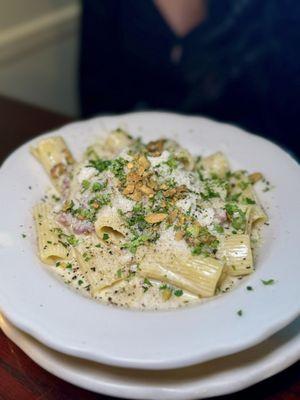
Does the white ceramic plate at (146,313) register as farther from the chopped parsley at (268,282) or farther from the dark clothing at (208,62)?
the dark clothing at (208,62)

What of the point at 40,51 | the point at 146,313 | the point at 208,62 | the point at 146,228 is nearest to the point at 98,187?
the point at 146,228

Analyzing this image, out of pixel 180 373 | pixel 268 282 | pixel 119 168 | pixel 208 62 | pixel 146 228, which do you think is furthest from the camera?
pixel 208 62

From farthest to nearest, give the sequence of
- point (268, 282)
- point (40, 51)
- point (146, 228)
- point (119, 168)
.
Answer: point (40, 51)
point (119, 168)
point (146, 228)
point (268, 282)

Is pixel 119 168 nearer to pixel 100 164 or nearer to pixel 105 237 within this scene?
pixel 100 164

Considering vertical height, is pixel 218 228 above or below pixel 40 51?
above

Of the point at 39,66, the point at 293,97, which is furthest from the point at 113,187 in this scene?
the point at 39,66

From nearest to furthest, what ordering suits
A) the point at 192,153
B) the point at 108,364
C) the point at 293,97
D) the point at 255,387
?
the point at 108,364, the point at 255,387, the point at 192,153, the point at 293,97

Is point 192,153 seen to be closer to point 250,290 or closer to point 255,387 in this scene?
point 250,290
